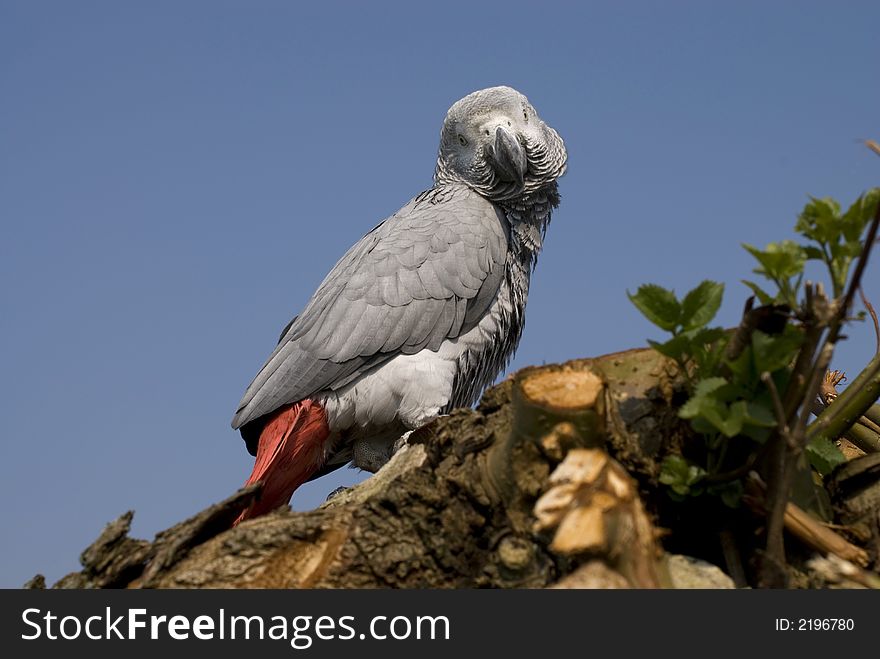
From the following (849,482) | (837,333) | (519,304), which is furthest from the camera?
(519,304)

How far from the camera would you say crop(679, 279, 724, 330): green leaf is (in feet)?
9.22

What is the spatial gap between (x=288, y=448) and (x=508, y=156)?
234 cm

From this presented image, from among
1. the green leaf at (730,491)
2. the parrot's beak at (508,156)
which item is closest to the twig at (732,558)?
the green leaf at (730,491)

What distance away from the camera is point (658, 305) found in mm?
2836

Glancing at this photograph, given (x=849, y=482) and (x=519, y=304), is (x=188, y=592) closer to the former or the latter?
(x=849, y=482)

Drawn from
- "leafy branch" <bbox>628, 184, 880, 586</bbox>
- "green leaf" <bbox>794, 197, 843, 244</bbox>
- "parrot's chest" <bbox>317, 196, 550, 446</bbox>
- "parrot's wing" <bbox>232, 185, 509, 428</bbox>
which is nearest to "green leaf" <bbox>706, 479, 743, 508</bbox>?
"leafy branch" <bbox>628, 184, 880, 586</bbox>

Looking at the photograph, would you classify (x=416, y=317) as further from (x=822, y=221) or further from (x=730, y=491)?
(x=822, y=221)

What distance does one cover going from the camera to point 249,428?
560 centimetres

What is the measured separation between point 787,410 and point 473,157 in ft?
12.7

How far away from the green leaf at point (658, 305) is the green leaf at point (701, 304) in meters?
0.03

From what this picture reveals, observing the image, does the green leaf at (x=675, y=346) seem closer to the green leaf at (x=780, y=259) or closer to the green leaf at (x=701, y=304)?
the green leaf at (x=701, y=304)

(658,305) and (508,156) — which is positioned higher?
(508,156)

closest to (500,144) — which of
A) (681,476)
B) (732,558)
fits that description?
(681,476)

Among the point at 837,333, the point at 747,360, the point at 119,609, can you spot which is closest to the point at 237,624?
the point at 119,609
